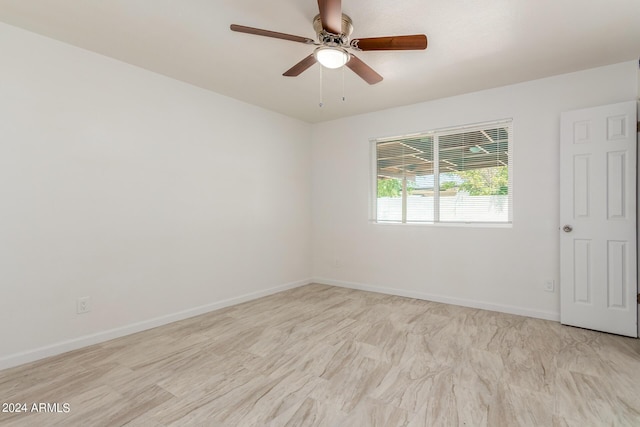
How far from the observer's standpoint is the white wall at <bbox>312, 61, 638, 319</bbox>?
3.32 meters

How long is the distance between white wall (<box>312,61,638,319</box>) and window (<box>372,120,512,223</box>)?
5.4 inches

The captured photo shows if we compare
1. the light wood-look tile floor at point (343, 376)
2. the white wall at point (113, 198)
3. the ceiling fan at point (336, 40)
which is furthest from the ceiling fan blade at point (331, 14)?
the light wood-look tile floor at point (343, 376)

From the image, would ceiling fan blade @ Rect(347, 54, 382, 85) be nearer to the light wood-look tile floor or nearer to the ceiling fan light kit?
the ceiling fan light kit

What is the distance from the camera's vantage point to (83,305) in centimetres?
271

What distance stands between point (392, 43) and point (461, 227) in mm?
2543

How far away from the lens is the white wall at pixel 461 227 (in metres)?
3.32

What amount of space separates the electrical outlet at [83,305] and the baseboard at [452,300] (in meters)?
3.12

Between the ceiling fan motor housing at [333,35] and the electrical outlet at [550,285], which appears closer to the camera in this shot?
the ceiling fan motor housing at [333,35]

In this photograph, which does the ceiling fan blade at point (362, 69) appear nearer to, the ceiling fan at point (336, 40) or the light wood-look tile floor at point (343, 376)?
the ceiling fan at point (336, 40)

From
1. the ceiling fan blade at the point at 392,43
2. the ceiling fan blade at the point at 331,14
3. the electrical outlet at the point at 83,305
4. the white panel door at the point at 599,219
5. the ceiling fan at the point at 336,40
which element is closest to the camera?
the ceiling fan blade at the point at 331,14

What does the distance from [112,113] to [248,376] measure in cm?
262

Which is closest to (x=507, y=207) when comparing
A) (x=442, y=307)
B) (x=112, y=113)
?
(x=442, y=307)

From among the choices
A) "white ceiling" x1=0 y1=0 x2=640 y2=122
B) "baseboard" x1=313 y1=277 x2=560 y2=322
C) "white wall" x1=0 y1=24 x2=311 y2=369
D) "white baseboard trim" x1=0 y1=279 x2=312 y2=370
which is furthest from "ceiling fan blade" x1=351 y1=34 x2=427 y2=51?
"white baseboard trim" x1=0 y1=279 x2=312 y2=370

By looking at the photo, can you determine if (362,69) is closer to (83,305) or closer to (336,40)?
(336,40)
